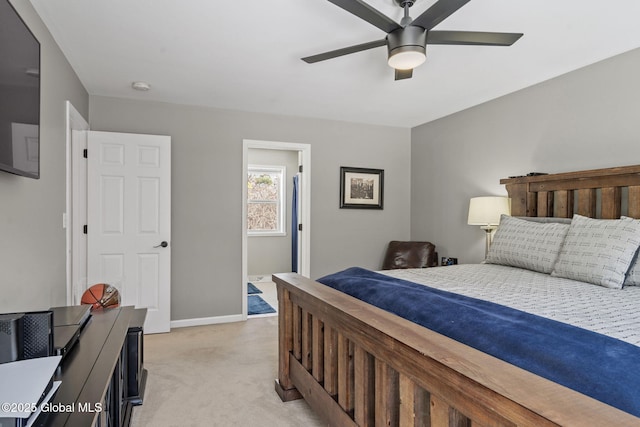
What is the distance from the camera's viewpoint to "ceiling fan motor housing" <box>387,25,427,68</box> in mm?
1969

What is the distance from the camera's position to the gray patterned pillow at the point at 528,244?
2400 millimetres

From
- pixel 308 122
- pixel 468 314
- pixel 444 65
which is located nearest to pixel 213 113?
pixel 308 122

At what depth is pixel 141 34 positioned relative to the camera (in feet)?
8.00

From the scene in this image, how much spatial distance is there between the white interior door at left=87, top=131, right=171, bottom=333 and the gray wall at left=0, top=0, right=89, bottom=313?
0.66 m

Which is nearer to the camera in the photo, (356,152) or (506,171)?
(506,171)

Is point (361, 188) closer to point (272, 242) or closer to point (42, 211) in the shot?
point (272, 242)

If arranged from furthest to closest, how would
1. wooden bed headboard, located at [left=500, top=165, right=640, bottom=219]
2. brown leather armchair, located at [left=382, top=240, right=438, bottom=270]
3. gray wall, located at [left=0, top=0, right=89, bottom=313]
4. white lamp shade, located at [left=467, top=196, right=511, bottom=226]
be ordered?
brown leather armchair, located at [left=382, top=240, right=438, bottom=270] → white lamp shade, located at [left=467, top=196, right=511, bottom=226] → wooden bed headboard, located at [left=500, top=165, right=640, bottom=219] → gray wall, located at [left=0, top=0, right=89, bottom=313]

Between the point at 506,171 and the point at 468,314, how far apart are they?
2746 mm

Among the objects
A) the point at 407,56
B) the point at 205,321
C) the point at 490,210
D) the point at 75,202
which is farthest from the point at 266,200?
the point at 407,56

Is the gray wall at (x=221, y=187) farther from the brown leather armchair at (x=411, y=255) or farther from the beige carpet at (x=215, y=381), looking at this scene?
the beige carpet at (x=215, y=381)

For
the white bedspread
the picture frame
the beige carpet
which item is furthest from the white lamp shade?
Result: the beige carpet

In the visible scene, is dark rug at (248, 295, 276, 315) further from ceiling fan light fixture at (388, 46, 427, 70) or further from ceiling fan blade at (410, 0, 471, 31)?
ceiling fan blade at (410, 0, 471, 31)

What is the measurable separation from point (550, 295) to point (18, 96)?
252 centimetres

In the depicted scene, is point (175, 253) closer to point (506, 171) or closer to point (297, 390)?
point (297, 390)
